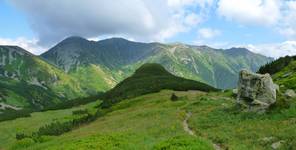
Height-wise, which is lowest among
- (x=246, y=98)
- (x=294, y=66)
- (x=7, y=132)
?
(x=7, y=132)

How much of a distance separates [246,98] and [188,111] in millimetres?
12880

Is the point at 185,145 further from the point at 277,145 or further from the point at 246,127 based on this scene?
the point at 246,127

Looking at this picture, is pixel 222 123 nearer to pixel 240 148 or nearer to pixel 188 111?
pixel 240 148

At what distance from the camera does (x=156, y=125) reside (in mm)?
47094

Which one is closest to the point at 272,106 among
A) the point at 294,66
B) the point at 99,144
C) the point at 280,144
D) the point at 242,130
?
the point at 242,130

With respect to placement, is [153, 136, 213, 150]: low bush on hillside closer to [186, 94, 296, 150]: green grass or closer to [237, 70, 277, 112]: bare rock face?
[186, 94, 296, 150]: green grass

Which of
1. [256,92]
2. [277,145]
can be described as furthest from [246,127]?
[256,92]

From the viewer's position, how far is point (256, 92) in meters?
46.5

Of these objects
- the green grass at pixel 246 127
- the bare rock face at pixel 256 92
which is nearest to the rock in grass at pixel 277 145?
the green grass at pixel 246 127

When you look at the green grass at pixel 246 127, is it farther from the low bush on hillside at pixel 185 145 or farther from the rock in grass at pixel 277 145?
the low bush on hillside at pixel 185 145

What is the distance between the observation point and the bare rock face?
4450cm

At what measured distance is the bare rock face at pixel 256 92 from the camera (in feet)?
146

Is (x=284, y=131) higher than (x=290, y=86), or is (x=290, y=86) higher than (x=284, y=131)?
(x=290, y=86)

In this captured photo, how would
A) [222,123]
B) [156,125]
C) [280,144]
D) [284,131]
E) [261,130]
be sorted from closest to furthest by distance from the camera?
[280,144]
[284,131]
[261,130]
[222,123]
[156,125]
